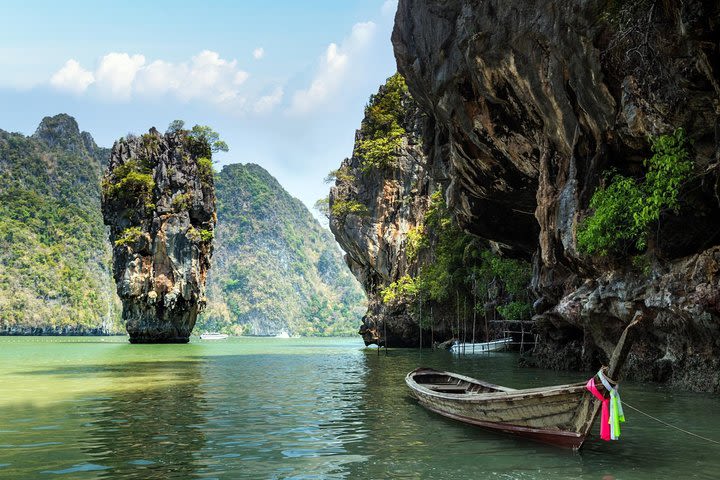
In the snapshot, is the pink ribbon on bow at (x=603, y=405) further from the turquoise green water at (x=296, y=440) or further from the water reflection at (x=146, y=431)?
the water reflection at (x=146, y=431)

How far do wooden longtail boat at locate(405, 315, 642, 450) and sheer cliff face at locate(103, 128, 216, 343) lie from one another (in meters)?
55.6

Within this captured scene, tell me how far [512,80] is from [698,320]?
29.0ft

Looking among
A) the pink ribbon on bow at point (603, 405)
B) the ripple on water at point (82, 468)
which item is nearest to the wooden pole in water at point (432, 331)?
the pink ribbon on bow at point (603, 405)

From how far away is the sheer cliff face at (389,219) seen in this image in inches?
2140

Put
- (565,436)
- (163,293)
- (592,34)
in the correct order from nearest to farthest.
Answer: (565,436)
(592,34)
(163,293)

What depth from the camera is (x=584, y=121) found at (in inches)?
667

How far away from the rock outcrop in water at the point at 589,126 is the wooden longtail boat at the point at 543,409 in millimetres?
6731

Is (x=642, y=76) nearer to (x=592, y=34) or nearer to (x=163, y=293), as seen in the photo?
(x=592, y=34)

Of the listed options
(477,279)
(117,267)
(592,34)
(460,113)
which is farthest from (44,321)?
(592,34)

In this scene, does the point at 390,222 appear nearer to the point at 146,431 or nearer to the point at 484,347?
the point at 484,347

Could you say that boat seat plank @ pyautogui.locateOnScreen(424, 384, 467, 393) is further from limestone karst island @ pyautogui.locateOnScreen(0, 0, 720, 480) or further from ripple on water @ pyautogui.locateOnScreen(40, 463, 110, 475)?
ripple on water @ pyautogui.locateOnScreen(40, 463, 110, 475)

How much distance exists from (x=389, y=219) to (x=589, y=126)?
40.7m

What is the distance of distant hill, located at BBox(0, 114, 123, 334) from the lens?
106 m

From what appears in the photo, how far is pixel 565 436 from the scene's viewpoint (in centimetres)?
881
